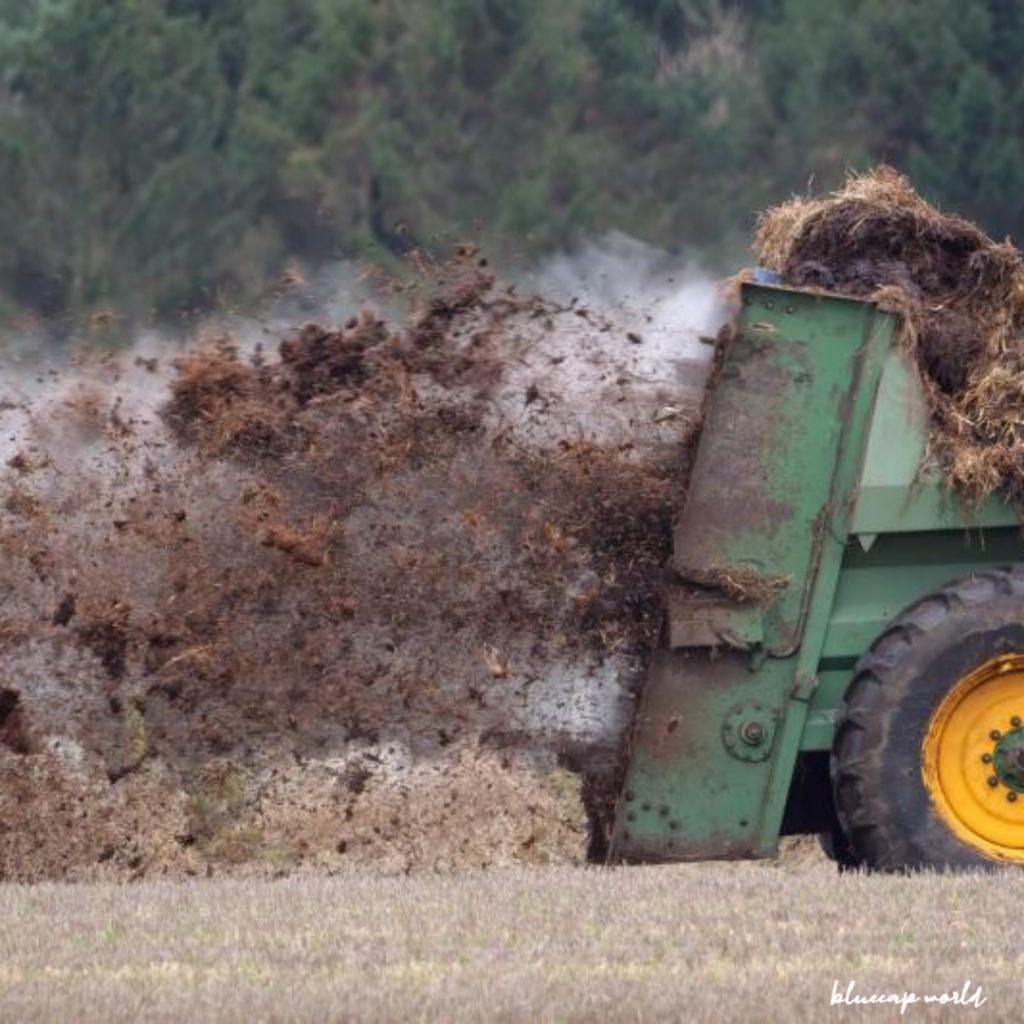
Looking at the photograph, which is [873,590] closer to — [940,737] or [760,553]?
[760,553]

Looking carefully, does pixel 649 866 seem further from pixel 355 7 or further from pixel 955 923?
pixel 355 7

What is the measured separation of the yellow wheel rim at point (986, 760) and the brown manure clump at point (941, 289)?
63 cm

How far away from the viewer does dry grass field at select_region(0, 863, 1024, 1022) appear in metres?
5.98

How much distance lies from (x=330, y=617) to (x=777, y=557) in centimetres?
162

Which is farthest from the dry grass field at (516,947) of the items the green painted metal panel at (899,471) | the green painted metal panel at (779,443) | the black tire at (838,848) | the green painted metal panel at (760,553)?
the green painted metal panel at (899,471)

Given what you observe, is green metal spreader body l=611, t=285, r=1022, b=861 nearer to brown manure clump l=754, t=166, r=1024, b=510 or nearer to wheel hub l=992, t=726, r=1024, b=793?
brown manure clump l=754, t=166, r=1024, b=510

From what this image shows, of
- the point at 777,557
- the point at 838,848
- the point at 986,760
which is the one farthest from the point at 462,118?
the point at 986,760

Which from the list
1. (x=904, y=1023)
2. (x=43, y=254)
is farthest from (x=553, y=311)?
(x=43, y=254)

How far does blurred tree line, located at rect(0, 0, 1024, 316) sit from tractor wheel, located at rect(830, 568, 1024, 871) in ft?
35.9

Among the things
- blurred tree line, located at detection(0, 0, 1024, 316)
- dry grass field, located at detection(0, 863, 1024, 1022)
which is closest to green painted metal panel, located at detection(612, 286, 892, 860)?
dry grass field, located at detection(0, 863, 1024, 1022)

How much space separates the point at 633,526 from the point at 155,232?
471 inches

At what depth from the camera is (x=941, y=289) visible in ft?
28.8

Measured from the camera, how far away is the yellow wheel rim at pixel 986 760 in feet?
27.6

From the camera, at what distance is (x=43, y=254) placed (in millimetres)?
19344
